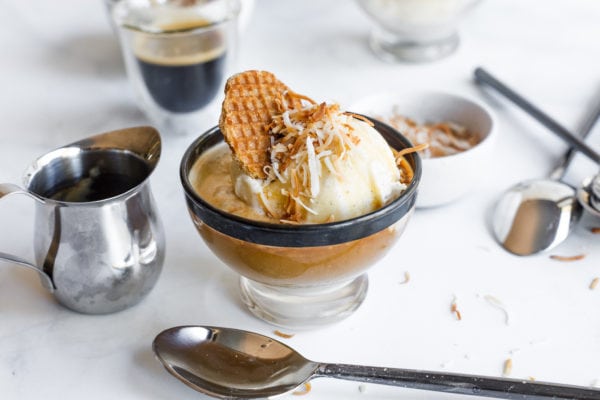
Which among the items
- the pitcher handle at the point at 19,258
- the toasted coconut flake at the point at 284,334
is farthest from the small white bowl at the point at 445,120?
the pitcher handle at the point at 19,258

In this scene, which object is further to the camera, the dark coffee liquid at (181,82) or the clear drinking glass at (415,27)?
the clear drinking glass at (415,27)

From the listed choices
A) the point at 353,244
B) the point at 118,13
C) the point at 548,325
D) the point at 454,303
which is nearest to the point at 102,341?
the point at 353,244

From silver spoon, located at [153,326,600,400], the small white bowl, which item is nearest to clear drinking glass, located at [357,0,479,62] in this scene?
the small white bowl

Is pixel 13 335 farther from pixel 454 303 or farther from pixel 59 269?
pixel 454 303

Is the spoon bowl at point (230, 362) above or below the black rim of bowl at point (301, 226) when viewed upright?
below

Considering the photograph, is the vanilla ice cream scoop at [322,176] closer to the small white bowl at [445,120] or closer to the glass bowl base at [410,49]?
the small white bowl at [445,120]

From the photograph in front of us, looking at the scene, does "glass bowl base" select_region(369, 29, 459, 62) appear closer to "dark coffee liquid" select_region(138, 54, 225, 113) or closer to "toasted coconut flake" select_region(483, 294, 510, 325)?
"dark coffee liquid" select_region(138, 54, 225, 113)

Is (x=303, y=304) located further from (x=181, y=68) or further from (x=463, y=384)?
(x=181, y=68)
